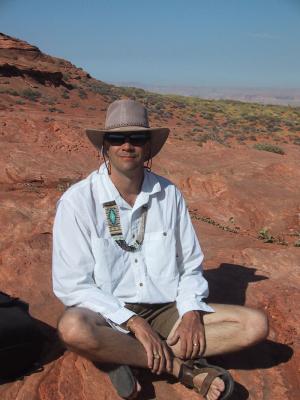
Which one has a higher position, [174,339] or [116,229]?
[116,229]

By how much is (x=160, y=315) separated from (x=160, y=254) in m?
0.39

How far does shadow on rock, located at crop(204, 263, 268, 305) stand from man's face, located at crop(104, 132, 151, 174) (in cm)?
147

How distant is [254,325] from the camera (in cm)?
301

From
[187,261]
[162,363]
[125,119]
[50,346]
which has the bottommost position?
[50,346]

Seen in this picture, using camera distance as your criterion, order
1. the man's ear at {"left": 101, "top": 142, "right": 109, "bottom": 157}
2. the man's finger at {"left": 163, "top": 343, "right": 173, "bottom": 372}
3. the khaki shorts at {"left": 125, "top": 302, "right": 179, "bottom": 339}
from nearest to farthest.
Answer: the man's finger at {"left": 163, "top": 343, "right": 173, "bottom": 372}, the khaki shorts at {"left": 125, "top": 302, "right": 179, "bottom": 339}, the man's ear at {"left": 101, "top": 142, "right": 109, "bottom": 157}

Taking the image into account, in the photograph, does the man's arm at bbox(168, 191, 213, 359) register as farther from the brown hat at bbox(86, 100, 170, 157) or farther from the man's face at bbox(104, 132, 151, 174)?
the brown hat at bbox(86, 100, 170, 157)

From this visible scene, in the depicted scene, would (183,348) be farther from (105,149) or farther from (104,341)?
(105,149)

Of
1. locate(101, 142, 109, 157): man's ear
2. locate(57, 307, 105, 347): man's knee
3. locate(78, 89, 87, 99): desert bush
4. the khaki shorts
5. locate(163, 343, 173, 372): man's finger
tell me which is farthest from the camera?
locate(78, 89, 87, 99): desert bush

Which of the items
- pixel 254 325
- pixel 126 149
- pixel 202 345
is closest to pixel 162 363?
pixel 202 345

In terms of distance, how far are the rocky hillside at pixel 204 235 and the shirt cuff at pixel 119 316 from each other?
1.37ft

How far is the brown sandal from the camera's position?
273cm

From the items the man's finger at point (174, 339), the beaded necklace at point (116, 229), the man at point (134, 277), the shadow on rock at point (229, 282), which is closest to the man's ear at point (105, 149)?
the man at point (134, 277)

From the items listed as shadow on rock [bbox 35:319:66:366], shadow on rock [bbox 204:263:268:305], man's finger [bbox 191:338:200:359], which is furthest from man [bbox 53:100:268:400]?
shadow on rock [bbox 204:263:268:305]

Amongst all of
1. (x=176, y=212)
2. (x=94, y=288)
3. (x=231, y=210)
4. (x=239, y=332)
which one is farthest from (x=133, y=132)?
(x=231, y=210)
